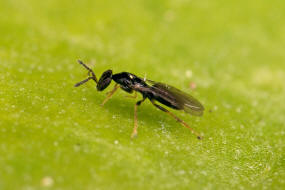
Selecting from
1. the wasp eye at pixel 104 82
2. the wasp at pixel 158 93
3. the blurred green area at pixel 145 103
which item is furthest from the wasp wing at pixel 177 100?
the wasp eye at pixel 104 82

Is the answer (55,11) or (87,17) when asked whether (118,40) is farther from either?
(55,11)

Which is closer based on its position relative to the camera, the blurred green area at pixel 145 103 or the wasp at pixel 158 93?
the blurred green area at pixel 145 103

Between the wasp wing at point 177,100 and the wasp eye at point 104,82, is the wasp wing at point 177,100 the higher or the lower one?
the lower one

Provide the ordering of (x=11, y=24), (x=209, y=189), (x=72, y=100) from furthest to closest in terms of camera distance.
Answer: (x=11, y=24), (x=72, y=100), (x=209, y=189)

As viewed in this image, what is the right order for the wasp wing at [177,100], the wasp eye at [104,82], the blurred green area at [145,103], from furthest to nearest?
the wasp eye at [104,82]
the wasp wing at [177,100]
the blurred green area at [145,103]

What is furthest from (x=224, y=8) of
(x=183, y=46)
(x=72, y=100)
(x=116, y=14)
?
(x=72, y=100)

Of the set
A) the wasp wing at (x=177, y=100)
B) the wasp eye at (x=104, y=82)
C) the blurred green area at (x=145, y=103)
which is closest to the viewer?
the blurred green area at (x=145, y=103)

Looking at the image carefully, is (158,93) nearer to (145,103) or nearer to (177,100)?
(177,100)

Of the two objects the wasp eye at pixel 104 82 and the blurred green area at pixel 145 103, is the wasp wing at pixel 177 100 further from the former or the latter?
the wasp eye at pixel 104 82
